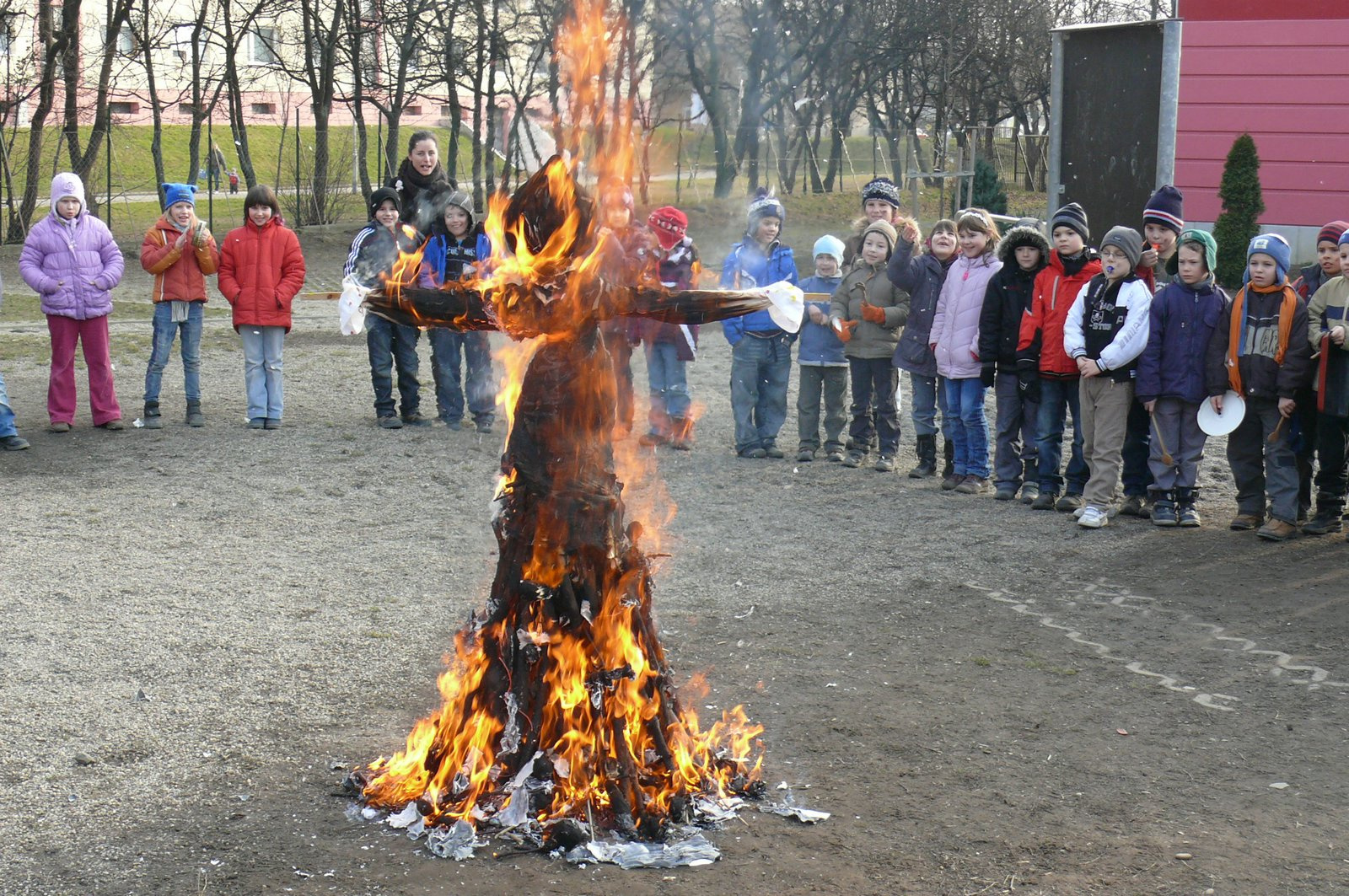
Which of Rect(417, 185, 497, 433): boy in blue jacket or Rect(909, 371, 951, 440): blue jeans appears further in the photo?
Rect(417, 185, 497, 433): boy in blue jacket

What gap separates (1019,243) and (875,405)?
6.04ft

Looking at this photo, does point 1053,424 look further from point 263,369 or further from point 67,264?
point 67,264

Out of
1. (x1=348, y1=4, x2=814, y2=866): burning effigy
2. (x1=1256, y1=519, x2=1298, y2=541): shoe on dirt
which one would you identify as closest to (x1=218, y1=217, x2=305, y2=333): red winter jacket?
(x1=348, y1=4, x2=814, y2=866): burning effigy

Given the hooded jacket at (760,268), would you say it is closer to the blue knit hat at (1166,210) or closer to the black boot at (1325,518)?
the blue knit hat at (1166,210)

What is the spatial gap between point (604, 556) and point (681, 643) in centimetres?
201

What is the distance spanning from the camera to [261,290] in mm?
11586

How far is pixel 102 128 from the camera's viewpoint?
2673 centimetres

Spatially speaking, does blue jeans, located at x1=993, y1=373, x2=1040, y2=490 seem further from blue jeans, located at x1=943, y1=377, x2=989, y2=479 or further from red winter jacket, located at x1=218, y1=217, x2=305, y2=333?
red winter jacket, located at x1=218, y1=217, x2=305, y2=333

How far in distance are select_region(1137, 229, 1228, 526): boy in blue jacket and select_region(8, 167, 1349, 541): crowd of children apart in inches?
0.5

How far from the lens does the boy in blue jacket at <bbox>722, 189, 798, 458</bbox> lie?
10.7 m

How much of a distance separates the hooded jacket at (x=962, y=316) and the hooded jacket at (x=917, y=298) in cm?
18

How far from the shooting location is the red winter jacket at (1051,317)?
914 cm

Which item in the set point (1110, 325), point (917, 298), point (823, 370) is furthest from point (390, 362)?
point (1110, 325)

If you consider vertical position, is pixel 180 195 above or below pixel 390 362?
above
